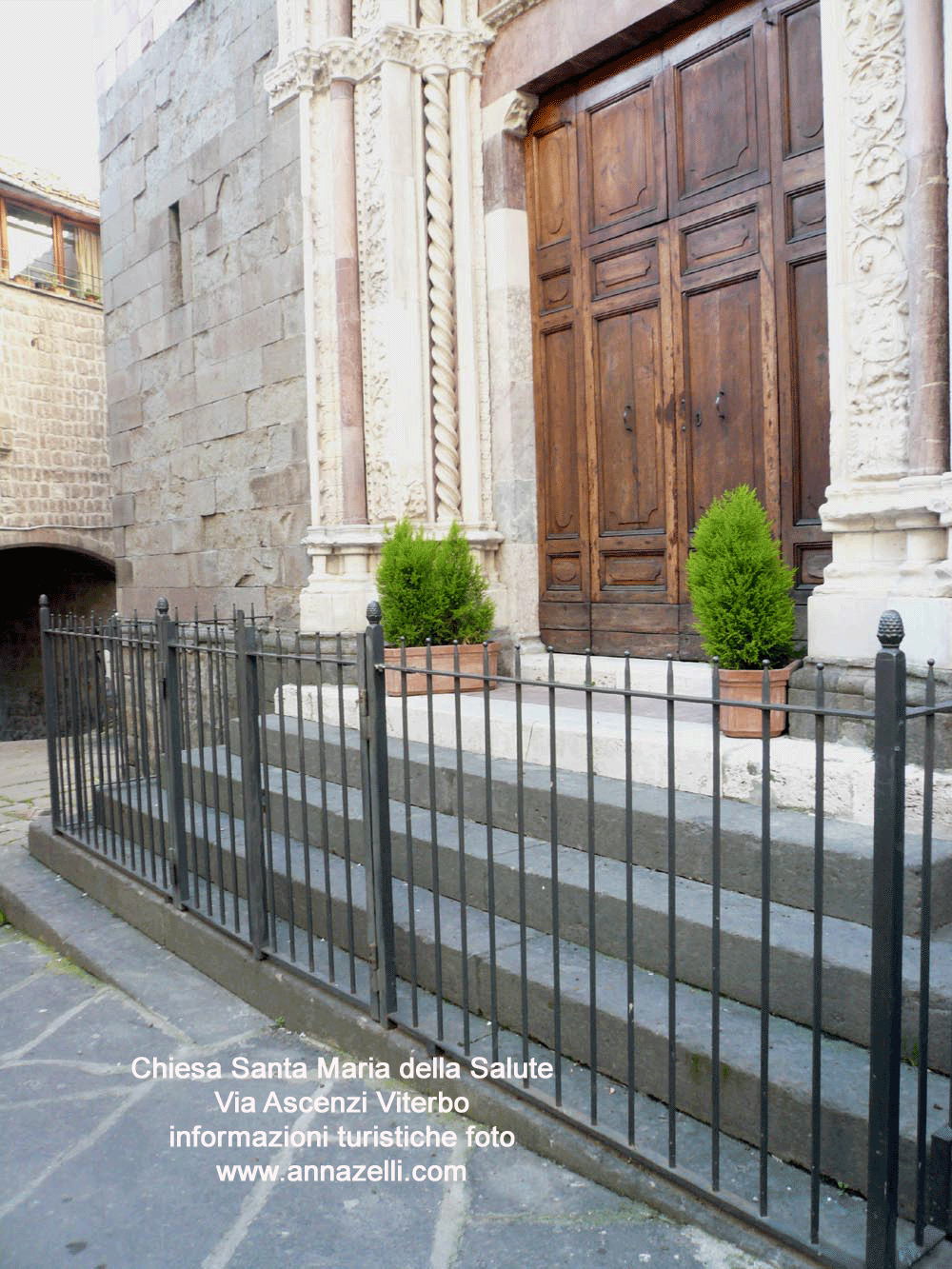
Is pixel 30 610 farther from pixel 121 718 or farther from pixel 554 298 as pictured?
pixel 554 298

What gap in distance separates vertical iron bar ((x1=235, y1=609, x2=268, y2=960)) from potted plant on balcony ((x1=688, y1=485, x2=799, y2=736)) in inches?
63.6

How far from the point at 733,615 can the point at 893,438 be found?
0.81 m

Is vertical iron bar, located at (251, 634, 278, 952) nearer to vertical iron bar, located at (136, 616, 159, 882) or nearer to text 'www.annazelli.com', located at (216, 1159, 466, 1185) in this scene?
vertical iron bar, located at (136, 616, 159, 882)

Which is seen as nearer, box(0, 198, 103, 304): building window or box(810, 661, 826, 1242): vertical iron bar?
box(810, 661, 826, 1242): vertical iron bar

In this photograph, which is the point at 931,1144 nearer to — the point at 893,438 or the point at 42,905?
the point at 893,438

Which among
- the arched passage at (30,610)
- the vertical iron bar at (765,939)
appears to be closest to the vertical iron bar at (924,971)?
the vertical iron bar at (765,939)

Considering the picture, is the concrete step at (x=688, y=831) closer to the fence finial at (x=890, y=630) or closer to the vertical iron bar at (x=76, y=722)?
the fence finial at (x=890, y=630)

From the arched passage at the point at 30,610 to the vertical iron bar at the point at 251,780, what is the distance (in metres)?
15.6

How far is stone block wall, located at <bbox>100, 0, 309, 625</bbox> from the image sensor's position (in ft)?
21.4

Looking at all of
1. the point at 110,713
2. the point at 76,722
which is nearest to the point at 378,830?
the point at 110,713

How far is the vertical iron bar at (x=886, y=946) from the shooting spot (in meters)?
1.92

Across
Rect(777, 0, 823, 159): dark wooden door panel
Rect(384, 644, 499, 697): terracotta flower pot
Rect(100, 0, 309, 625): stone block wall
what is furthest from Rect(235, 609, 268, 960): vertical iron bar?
Rect(777, 0, 823, 159): dark wooden door panel

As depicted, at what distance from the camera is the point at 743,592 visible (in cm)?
365

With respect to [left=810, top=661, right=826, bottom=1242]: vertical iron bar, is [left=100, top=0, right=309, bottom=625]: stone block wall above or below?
above
